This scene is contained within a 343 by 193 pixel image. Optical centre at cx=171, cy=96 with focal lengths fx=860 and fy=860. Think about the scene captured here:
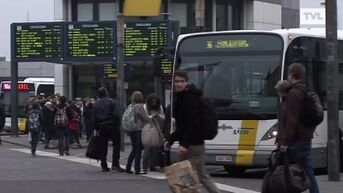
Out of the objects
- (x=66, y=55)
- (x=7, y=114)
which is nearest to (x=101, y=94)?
(x=66, y=55)

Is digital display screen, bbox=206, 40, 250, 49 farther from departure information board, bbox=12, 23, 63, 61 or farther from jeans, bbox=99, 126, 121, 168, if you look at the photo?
departure information board, bbox=12, 23, 63, 61

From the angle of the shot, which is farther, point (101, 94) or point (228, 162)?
point (101, 94)

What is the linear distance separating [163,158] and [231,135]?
7.60 ft

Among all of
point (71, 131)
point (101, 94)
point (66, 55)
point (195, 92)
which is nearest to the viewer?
point (195, 92)

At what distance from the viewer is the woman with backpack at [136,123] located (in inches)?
686

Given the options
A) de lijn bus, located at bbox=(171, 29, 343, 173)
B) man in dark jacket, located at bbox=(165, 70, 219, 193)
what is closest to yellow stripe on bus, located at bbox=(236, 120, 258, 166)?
de lijn bus, located at bbox=(171, 29, 343, 173)

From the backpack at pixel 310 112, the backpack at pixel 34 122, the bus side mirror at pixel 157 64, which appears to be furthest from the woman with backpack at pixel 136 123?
the backpack at pixel 34 122

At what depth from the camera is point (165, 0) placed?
40.8 meters

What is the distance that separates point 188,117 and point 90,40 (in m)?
23.0

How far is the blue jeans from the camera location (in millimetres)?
10914

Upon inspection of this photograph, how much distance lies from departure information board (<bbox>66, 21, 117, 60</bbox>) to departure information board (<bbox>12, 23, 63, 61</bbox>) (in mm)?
431

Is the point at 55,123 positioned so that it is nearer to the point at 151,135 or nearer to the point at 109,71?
A: the point at 151,135

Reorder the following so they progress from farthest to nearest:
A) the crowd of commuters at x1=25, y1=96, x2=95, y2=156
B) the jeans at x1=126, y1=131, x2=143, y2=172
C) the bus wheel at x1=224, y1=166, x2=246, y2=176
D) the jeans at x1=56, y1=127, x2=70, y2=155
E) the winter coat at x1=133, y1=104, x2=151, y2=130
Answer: the crowd of commuters at x1=25, y1=96, x2=95, y2=156 < the jeans at x1=56, y1=127, x2=70, y2=155 < the bus wheel at x1=224, y1=166, x2=246, y2=176 < the jeans at x1=126, y1=131, x2=143, y2=172 < the winter coat at x1=133, y1=104, x2=151, y2=130

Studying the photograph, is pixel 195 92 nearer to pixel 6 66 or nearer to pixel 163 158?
pixel 163 158
